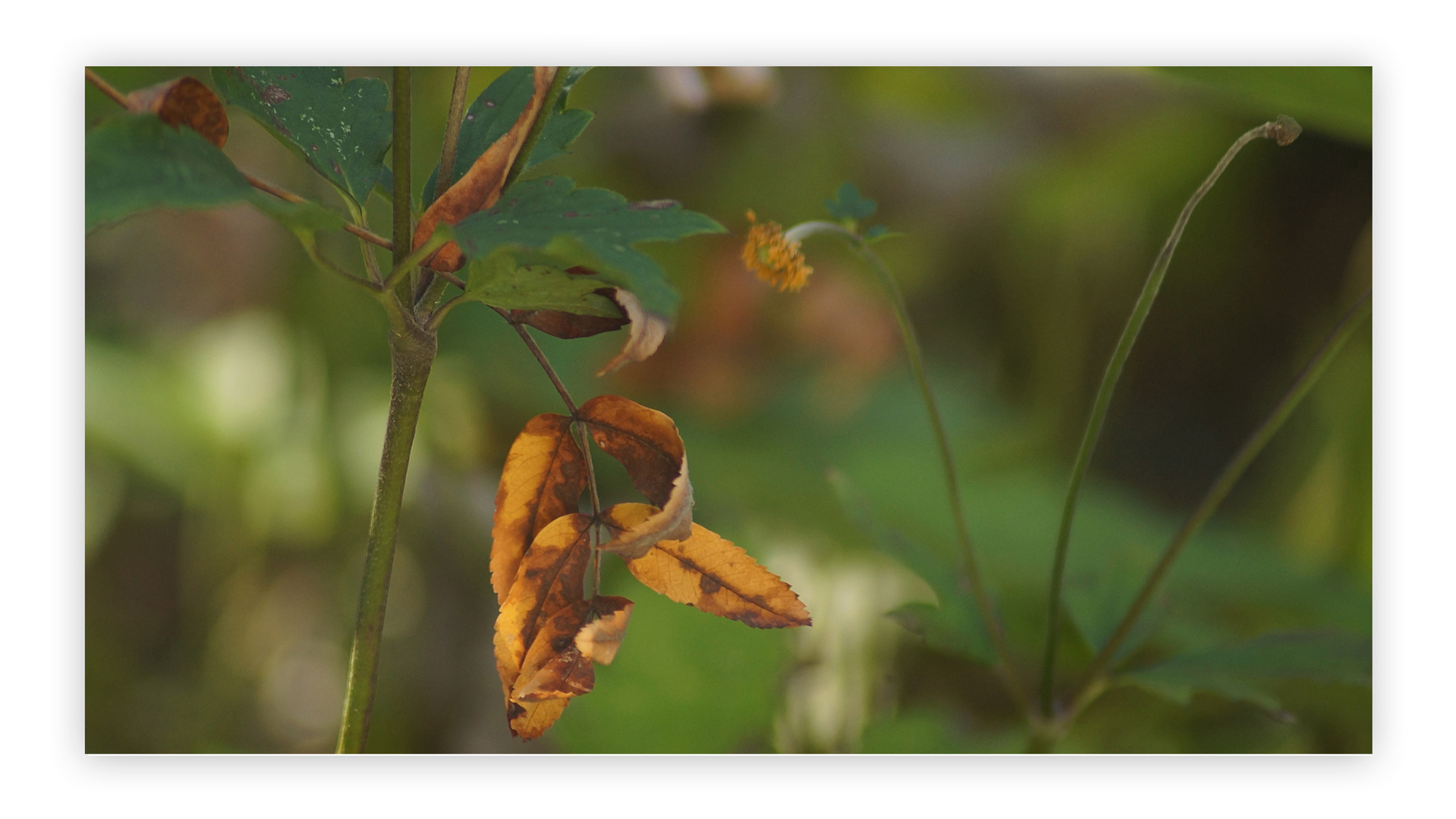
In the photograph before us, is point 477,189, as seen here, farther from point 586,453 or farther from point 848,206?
point 848,206

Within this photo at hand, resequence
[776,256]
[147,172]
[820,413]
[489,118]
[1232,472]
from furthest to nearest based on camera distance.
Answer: [820,413], [1232,472], [776,256], [489,118], [147,172]

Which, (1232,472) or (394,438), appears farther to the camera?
(1232,472)

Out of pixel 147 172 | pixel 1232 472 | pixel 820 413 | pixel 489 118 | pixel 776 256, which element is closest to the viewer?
pixel 147 172

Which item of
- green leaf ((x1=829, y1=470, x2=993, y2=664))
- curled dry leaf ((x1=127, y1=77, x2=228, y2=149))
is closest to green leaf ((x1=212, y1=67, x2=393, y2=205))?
curled dry leaf ((x1=127, y1=77, x2=228, y2=149))

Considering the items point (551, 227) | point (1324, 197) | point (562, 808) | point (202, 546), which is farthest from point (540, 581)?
point (1324, 197)

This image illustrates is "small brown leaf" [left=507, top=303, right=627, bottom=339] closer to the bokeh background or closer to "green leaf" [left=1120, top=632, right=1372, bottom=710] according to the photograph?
the bokeh background

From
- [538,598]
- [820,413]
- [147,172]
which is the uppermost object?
[147,172]

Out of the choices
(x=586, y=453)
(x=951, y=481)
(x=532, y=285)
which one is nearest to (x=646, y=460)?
(x=586, y=453)

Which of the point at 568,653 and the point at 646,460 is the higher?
the point at 646,460
